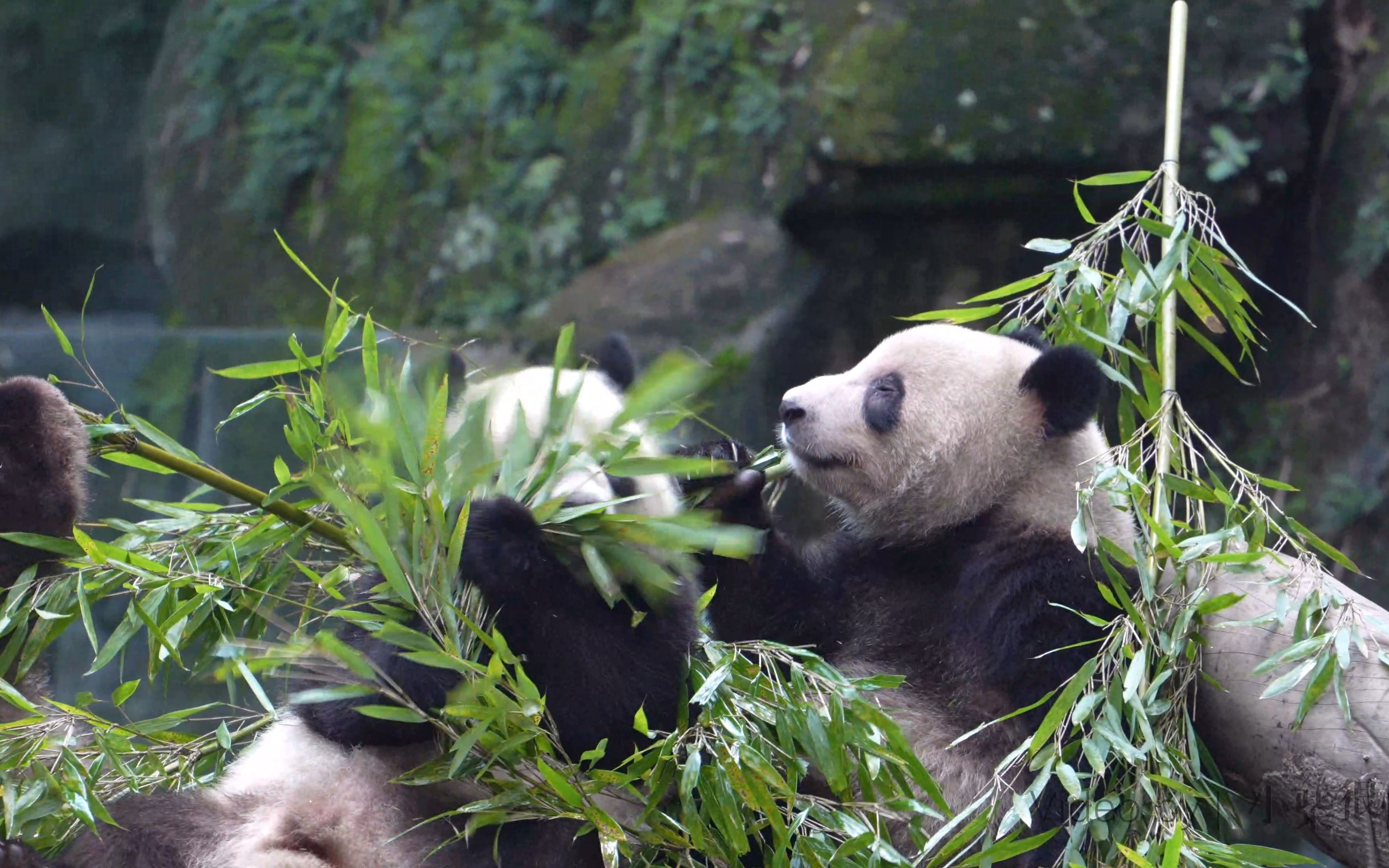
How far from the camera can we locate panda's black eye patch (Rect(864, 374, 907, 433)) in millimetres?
3166

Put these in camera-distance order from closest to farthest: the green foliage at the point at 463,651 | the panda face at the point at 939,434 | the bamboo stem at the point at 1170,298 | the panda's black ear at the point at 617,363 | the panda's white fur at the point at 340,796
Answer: the green foliage at the point at 463,651 → the panda's white fur at the point at 340,796 → the bamboo stem at the point at 1170,298 → the panda face at the point at 939,434 → the panda's black ear at the point at 617,363

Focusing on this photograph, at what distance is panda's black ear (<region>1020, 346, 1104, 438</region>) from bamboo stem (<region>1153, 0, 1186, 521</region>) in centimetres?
16

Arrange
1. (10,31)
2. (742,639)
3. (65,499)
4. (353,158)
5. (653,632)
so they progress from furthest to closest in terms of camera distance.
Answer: (10,31) < (353,158) < (742,639) < (65,499) < (653,632)

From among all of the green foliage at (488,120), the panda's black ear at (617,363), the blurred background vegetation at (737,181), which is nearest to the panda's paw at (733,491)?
the panda's black ear at (617,363)

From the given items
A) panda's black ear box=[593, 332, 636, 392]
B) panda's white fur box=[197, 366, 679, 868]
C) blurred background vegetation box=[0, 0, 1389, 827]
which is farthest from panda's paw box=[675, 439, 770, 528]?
blurred background vegetation box=[0, 0, 1389, 827]

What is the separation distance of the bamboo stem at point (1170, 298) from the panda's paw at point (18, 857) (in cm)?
225

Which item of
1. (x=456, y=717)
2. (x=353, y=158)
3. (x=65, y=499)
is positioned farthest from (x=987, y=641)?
(x=353, y=158)

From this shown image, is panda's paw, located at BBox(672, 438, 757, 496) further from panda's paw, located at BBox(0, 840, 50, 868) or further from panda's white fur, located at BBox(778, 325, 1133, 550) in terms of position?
panda's paw, located at BBox(0, 840, 50, 868)

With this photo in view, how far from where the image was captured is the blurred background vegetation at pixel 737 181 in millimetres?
5711

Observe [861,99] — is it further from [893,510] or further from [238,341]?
[238,341]

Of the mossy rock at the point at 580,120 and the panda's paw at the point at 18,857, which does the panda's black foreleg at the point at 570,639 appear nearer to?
the panda's paw at the point at 18,857

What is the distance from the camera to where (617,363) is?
3.36 meters

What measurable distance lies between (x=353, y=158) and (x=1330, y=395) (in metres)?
6.01

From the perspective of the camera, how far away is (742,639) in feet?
10.3
